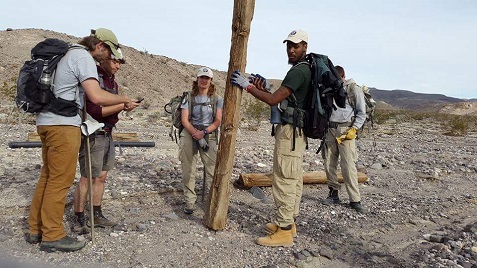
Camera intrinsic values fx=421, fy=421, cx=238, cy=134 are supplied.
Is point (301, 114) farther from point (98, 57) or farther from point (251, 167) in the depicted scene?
point (251, 167)

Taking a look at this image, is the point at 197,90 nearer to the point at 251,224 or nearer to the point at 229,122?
the point at 229,122

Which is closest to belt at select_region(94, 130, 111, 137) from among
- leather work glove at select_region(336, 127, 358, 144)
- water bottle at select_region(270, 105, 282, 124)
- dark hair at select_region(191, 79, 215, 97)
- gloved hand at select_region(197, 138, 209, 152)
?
gloved hand at select_region(197, 138, 209, 152)

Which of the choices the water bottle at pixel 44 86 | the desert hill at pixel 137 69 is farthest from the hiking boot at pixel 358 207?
the desert hill at pixel 137 69

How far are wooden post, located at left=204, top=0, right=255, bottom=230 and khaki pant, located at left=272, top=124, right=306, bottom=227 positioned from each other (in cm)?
55

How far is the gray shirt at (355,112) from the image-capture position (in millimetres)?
6293

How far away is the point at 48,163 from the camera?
4.14 metres

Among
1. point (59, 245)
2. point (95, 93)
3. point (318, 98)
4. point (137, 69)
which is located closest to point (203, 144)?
point (318, 98)

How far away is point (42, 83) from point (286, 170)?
8.62 feet

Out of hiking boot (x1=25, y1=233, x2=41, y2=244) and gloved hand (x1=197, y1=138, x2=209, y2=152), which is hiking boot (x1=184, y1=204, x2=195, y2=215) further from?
hiking boot (x1=25, y1=233, x2=41, y2=244)

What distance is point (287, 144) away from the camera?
468 cm

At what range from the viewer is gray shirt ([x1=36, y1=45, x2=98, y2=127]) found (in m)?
3.98

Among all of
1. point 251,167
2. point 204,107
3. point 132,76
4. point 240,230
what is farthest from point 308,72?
point 132,76

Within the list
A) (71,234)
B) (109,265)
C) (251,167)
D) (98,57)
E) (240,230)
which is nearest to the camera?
(109,265)

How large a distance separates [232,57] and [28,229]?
9.95 feet
